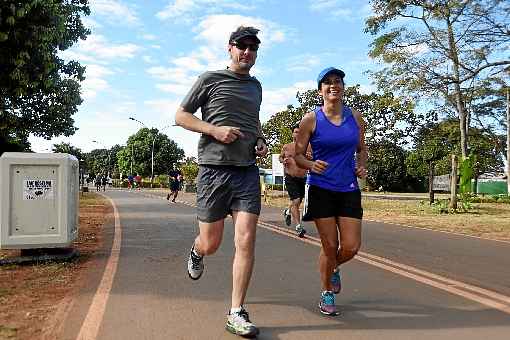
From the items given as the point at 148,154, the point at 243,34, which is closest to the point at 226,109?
the point at 243,34

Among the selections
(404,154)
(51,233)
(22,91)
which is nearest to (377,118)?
(404,154)

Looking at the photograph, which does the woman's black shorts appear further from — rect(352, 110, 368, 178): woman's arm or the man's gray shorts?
the man's gray shorts

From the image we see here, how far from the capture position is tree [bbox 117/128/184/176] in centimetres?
9856

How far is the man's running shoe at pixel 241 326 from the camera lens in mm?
3762

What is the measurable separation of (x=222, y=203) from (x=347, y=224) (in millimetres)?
1056

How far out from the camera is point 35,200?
6.98m

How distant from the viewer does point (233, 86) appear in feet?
13.4

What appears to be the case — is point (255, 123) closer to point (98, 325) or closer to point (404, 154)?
point (98, 325)

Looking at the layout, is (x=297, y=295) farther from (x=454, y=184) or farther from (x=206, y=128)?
(x=454, y=184)

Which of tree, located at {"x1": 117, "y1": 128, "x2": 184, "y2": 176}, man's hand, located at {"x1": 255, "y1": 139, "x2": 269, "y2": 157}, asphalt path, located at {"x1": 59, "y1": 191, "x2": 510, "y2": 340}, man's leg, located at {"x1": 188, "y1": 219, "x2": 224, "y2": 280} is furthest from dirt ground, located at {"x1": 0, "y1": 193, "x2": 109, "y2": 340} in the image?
tree, located at {"x1": 117, "y1": 128, "x2": 184, "y2": 176}

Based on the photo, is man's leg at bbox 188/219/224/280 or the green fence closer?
man's leg at bbox 188/219/224/280

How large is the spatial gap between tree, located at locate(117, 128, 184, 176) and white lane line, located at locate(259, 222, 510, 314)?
9139cm

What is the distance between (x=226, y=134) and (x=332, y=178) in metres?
1.07

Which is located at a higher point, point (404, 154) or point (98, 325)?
point (404, 154)
